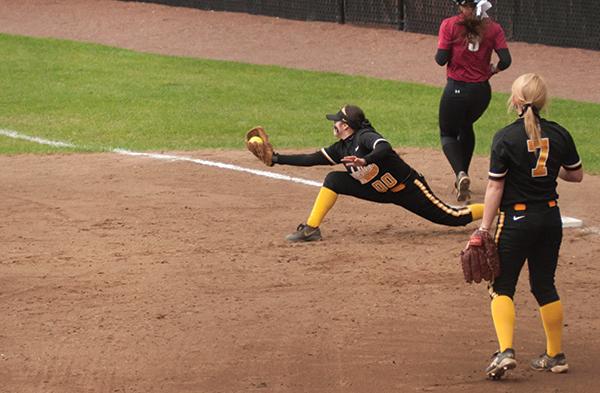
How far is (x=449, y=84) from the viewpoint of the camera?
1228cm

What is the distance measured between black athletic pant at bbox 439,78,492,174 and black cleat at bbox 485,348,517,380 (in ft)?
16.3

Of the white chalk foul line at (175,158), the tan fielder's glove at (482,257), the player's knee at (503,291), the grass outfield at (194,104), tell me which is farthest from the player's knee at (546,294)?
the grass outfield at (194,104)

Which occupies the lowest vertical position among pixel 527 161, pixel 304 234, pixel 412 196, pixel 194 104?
pixel 194 104

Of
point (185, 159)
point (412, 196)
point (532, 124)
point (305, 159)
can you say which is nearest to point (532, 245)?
point (532, 124)

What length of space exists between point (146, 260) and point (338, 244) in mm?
1638

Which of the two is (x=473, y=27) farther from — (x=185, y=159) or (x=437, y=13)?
(x=437, y=13)

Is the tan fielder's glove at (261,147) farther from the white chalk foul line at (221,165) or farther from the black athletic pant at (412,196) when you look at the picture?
the white chalk foul line at (221,165)

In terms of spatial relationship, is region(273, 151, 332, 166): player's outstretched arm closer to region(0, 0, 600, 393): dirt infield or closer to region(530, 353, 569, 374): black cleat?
region(0, 0, 600, 393): dirt infield

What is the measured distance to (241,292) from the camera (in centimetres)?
927

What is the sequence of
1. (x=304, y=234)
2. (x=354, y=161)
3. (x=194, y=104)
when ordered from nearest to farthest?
(x=354, y=161) < (x=304, y=234) < (x=194, y=104)

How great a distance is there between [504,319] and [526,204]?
0.68 meters

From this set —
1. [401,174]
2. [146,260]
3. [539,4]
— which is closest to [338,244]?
[401,174]

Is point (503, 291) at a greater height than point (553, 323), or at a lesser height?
greater

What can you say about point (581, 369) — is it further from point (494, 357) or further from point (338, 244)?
point (338, 244)
